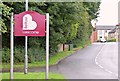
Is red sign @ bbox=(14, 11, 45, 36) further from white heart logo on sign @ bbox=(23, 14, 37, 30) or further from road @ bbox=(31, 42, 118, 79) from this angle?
road @ bbox=(31, 42, 118, 79)

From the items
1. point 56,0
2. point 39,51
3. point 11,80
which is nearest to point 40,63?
point 39,51

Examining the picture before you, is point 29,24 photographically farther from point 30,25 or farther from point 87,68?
point 87,68

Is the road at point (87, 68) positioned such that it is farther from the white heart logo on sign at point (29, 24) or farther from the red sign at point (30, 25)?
the white heart logo on sign at point (29, 24)

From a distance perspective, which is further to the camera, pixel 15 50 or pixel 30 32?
pixel 15 50

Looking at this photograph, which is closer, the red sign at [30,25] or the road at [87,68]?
the red sign at [30,25]

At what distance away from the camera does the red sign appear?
1741 centimetres

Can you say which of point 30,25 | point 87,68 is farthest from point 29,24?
point 87,68

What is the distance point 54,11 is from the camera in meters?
28.5

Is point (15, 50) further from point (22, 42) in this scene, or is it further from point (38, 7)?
point (38, 7)

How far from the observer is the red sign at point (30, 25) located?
57.1 feet

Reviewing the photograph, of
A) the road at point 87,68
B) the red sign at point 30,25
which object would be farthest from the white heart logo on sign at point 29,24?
the road at point 87,68

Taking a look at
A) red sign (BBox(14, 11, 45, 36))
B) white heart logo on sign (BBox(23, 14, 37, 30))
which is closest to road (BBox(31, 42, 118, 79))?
red sign (BBox(14, 11, 45, 36))

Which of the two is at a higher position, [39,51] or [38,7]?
[38,7]

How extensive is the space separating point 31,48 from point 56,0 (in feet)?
13.6
